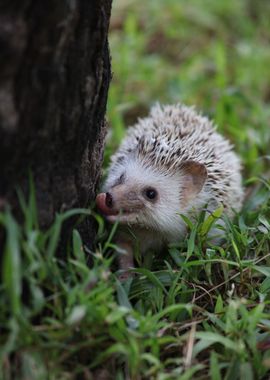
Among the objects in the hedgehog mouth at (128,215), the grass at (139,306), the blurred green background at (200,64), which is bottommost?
the grass at (139,306)

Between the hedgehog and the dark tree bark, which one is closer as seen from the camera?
the dark tree bark

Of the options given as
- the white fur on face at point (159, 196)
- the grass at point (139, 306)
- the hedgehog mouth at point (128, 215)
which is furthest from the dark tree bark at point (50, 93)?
the white fur on face at point (159, 196)

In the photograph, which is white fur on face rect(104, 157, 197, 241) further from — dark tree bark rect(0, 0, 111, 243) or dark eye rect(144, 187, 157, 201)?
dark tree bark rect(0, 0, 111, 243)

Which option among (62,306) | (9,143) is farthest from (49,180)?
(62,306)

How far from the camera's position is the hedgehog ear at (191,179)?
14.1 feet

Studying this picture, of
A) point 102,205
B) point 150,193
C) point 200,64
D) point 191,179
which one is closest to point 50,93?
point 102,205

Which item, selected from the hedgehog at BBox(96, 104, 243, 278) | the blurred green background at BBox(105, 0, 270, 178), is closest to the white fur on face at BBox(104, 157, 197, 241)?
the hedgehog at BBox(96, 104, 243, 278)

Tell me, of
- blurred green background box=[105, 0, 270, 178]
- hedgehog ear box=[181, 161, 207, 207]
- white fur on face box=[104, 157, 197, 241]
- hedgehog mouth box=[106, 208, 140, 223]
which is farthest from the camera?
blurred green background box=[105, 0, 270, 178]

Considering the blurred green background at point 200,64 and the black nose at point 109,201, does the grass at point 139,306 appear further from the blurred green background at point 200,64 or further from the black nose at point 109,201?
the blurred green background at point 200,64

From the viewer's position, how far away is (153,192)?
14.0 feet

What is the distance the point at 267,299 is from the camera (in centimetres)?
368

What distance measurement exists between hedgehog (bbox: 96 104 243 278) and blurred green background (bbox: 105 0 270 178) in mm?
852

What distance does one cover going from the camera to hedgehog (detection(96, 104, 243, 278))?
13.4 ft

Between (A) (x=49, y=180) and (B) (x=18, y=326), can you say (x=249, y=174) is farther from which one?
(B) (x=18, y=326)
